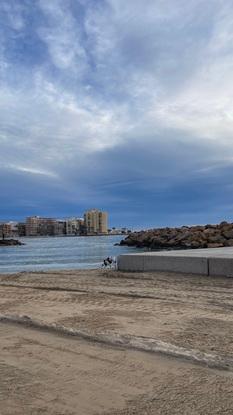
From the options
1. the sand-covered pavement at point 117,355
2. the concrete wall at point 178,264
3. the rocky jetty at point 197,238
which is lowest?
the sand-covered pavement at point 117,355

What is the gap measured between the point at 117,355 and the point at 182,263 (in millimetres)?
7565

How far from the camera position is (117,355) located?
4461mm

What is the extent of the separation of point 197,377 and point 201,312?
2851mm

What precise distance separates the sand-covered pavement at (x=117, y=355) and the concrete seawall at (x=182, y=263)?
273cm

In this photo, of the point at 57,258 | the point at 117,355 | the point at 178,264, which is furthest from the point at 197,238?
the point at 117,355

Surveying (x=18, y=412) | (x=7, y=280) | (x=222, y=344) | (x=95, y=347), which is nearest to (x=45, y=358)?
(x=95, y=347)

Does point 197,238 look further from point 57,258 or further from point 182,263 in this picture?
point 182,263

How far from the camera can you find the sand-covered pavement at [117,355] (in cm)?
336

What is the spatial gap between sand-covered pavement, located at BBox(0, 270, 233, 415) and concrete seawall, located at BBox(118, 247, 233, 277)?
107 inches

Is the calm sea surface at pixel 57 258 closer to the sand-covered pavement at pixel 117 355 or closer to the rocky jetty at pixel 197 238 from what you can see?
the rocky jetty at pixel 197 238

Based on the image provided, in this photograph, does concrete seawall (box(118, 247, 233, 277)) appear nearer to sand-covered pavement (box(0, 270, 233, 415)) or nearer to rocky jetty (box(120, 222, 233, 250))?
sand-covered pavement (box(0, 270, 233, 415))

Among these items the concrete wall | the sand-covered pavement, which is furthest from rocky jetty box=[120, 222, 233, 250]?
the sand-covered pavement

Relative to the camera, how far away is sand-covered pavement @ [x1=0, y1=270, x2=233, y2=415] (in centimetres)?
336

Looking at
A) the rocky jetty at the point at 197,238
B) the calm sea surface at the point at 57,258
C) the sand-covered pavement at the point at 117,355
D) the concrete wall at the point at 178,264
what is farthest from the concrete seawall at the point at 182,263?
the rocky jetty at the point at 197,238
